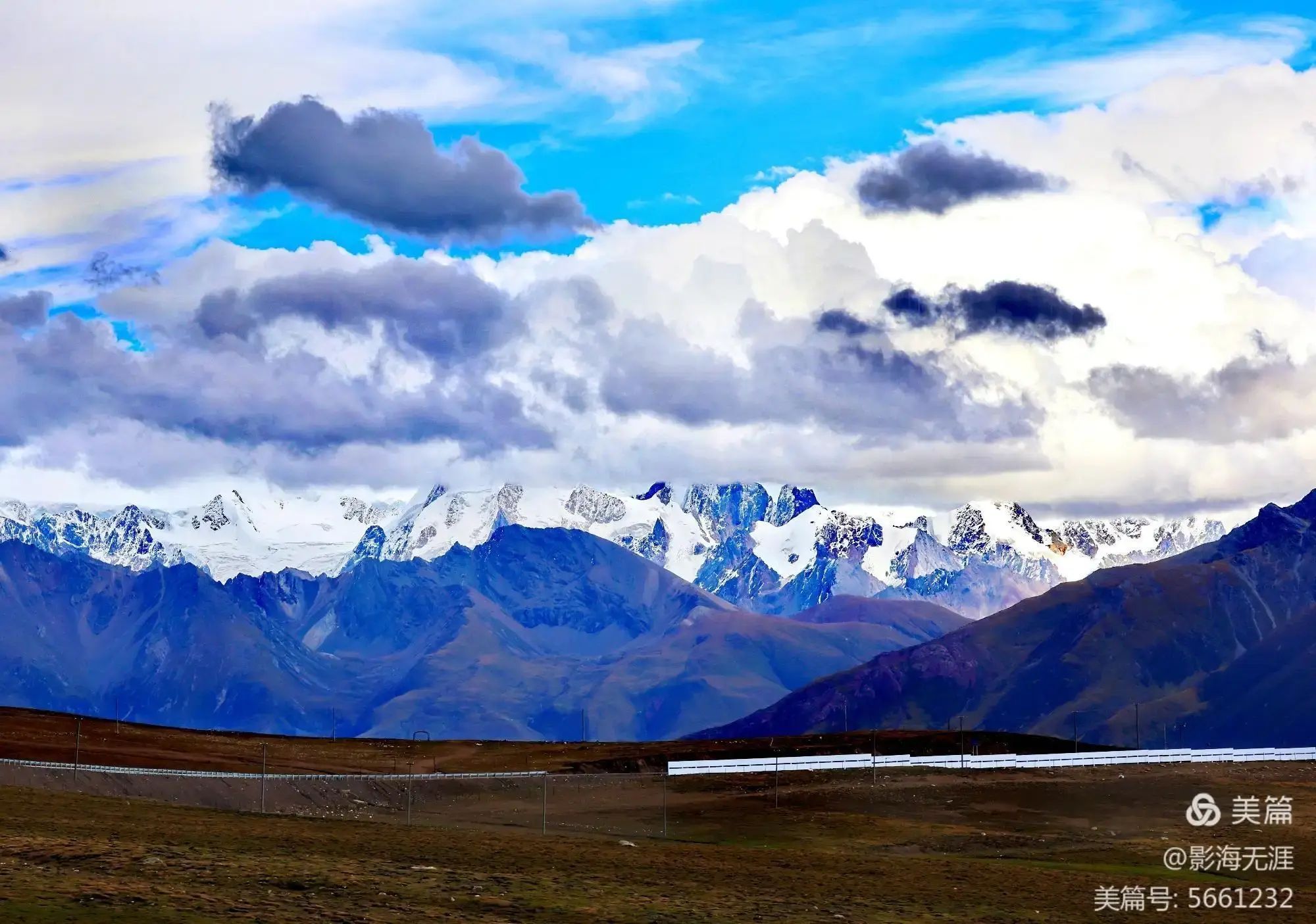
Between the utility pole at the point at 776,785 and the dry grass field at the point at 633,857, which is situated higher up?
the utility pole at the point at 776,785

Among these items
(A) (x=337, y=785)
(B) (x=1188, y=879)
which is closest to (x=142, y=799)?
(A) (x=337, y=785)

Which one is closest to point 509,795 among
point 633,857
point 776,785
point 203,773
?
point 776,785

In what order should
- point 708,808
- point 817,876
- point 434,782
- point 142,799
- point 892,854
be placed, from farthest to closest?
point 434,782 < point 708,808 < point 142,799 < point 892,854 < point 817,876

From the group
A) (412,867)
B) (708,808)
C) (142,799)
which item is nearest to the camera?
(412,867)

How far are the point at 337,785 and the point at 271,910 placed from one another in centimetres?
9815

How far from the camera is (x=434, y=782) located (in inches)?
7274

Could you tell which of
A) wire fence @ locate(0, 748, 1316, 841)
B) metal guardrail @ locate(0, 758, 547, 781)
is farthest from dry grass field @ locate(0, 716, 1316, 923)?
metal guardrail @ locate(0, 758, 547, 781)

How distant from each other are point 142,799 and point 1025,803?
8417 centimetres

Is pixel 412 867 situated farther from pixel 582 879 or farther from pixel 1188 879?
pixel 1188 879

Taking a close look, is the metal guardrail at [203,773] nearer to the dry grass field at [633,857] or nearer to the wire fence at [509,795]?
the wire fence at [509,795]

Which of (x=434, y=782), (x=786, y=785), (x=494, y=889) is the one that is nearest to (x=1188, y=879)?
(x=494, y=889)

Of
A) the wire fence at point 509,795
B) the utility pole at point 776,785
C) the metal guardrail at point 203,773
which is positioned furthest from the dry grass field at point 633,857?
the metal guardrail at point 203,773

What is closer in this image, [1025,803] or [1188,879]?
[1188,879]

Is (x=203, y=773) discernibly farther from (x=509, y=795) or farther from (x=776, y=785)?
(x=776, y=785)
